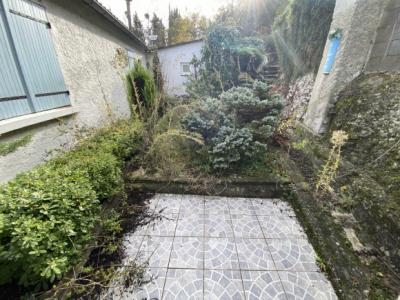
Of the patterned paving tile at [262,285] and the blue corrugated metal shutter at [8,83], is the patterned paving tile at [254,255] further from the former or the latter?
the blue corrugated metal shutter at [8,83]

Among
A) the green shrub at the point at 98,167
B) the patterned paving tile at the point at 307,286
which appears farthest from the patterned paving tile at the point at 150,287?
the patterned paving tile at the point at 307,286

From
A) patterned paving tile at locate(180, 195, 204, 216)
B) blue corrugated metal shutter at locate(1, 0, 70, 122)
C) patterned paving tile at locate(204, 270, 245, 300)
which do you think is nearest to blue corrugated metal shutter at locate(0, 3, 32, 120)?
blue corrugated metal shutter at locate(1, 0, 70, 122)

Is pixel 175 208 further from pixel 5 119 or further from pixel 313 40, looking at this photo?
pixel 313 40

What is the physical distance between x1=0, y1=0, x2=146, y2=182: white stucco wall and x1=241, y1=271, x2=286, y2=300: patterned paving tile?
2747 mm

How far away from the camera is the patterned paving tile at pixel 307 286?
159 centimetres

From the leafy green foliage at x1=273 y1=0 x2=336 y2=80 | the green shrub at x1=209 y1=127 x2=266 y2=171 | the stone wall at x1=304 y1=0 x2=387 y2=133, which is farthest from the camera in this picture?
the leafy green foliage at x1=273 y1=0 x2=336 y2=80

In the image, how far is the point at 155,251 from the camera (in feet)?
6.49

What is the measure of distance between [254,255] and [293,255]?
42 centimetres

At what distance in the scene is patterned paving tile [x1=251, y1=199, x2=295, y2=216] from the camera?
8.31ft

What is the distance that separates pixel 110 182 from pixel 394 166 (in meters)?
3.44

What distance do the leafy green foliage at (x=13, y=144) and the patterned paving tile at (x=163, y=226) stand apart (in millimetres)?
1764

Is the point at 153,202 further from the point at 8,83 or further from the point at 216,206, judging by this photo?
the point at 8,83

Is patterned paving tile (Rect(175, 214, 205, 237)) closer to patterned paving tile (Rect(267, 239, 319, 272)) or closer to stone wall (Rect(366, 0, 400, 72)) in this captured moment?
patterned paving tile (Rect(267, 239, 319, 272))

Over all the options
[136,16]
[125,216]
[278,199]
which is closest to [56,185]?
[125,216]
